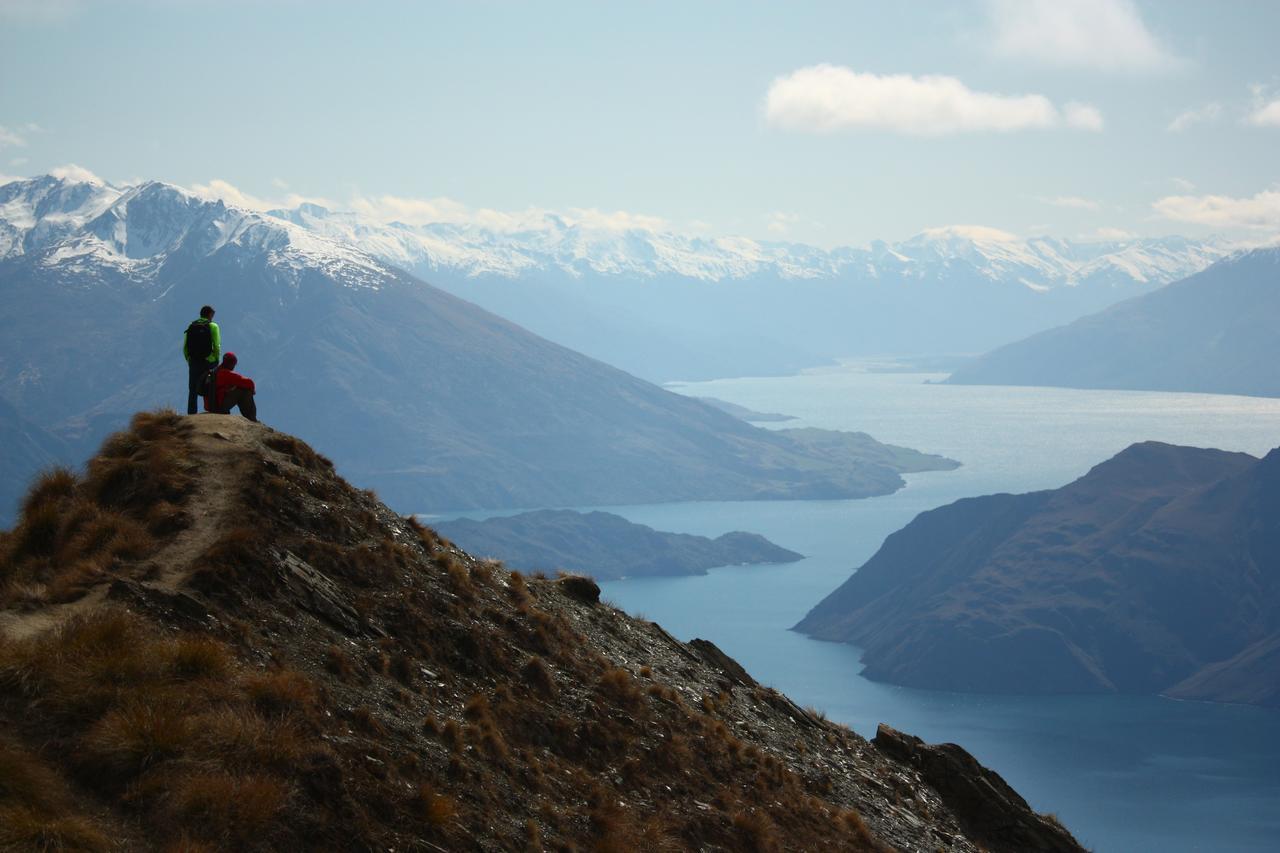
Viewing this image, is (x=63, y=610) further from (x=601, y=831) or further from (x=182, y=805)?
(x=601, y=831)

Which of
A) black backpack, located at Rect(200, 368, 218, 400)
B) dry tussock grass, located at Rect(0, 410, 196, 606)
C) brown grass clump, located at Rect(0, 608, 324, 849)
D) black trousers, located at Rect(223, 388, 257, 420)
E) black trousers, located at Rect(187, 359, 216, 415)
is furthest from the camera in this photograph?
black backpack, located at Rect(200, 368, 218, 400)

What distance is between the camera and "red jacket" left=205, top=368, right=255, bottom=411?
27125 mm

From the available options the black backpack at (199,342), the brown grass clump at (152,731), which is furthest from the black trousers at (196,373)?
the brown grass clump at (152,731)

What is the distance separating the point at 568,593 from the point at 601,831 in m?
12.1

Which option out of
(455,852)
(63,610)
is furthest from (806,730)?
(63,610)

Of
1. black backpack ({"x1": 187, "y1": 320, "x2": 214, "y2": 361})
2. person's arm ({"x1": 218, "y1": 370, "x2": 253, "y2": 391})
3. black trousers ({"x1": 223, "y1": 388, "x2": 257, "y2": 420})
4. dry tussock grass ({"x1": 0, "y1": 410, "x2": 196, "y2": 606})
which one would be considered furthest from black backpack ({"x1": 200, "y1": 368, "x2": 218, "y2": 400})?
dry tussock grass ({"x1": 0, "y1": 410, "x2": 196, "y2": 606})

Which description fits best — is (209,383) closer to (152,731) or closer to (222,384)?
(222,384)

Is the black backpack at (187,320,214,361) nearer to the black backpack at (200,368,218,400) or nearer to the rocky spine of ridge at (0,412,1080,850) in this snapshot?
the black backpack at (200,368,218,400)

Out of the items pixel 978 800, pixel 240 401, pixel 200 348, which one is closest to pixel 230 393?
pixel 240 401

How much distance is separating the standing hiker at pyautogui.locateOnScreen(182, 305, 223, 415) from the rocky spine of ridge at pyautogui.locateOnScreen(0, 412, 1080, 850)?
6.52 ft

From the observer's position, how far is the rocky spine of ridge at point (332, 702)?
1588cm

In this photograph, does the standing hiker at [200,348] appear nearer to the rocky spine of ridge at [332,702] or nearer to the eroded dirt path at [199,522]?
the eroded dirt path at [199,522]

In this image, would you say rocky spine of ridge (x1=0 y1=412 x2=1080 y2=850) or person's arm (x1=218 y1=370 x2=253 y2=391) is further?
person's arm (x1=218 y1=370 x2=253 y2=391)

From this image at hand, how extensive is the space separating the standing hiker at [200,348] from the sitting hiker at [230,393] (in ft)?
0.95
